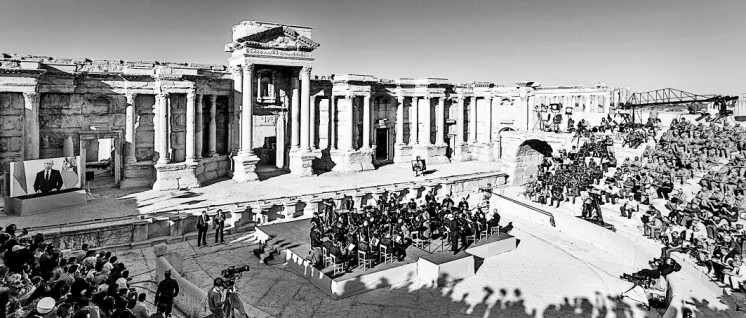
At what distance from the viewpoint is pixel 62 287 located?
10047 millimetres

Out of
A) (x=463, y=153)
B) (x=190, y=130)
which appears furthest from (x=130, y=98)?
(x=463, y=153)

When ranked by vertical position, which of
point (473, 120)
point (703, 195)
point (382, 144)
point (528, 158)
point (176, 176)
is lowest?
point (703, 195)

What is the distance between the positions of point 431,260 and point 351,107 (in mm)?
22645

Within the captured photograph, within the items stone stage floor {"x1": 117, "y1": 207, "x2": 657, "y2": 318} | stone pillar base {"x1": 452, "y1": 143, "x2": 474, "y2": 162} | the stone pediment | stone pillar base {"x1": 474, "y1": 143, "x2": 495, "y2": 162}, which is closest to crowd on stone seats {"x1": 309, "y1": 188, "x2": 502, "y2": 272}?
stone stage floor {"x1": 117, "y1": 207, "x2": 657, "y2": 318}

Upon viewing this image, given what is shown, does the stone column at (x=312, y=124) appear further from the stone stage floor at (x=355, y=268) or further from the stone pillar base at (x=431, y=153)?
the stone stage floor at (x=355, y=268)

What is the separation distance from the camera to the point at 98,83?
90.5ft

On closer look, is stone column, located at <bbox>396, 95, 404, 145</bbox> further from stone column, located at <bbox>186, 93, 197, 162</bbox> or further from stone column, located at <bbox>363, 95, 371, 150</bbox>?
stone column, located at <bbox>186, 93, 197, 162</bbox>

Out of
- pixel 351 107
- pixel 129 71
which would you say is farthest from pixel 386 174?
pixel 129 71

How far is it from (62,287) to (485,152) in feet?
131

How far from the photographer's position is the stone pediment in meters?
32.0

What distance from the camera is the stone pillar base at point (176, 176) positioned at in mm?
28531

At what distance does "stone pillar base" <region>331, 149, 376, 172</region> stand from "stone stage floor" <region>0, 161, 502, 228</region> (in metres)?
0.91

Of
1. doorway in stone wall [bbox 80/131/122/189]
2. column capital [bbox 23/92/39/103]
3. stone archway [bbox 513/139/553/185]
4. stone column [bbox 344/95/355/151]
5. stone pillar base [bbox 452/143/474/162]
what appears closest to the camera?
column capital [bbox 23/92/39/103]

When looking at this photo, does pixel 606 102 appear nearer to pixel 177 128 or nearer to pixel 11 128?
pixel 177 128
